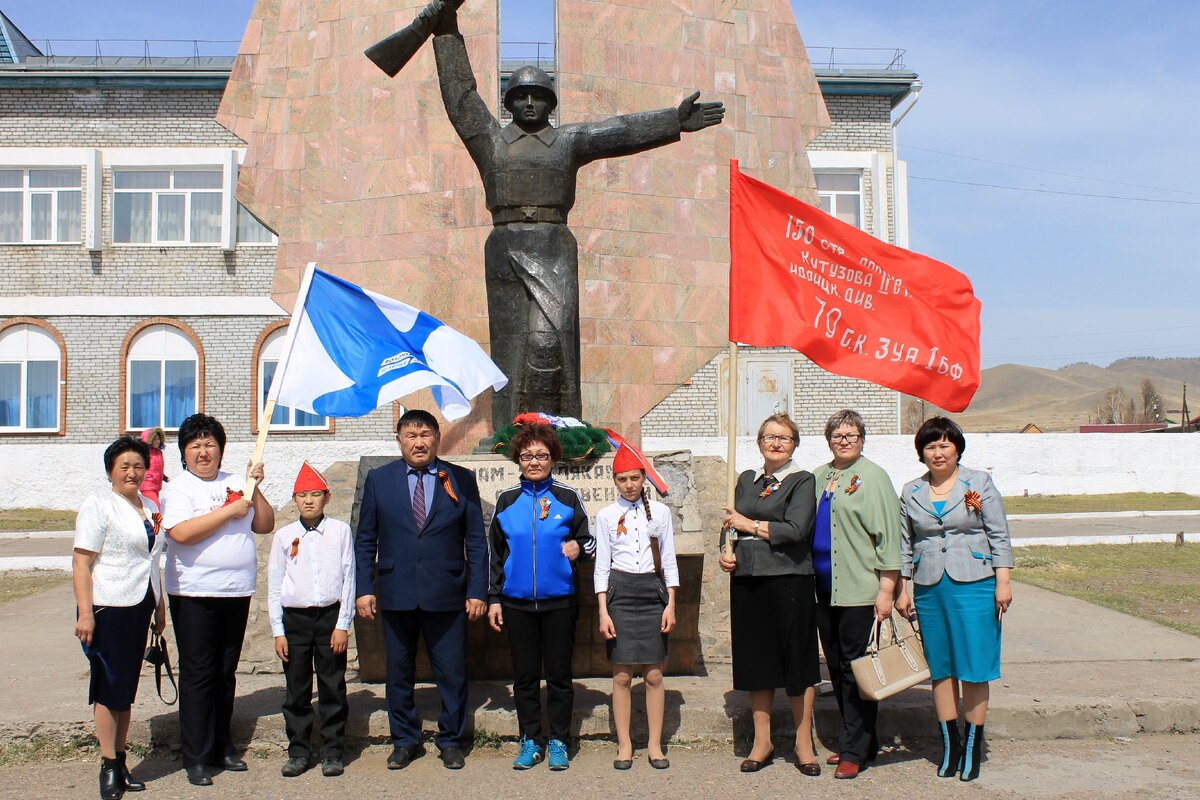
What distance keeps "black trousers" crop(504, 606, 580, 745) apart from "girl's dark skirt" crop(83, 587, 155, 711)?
5.60 ft

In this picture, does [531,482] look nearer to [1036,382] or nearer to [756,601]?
[756,601]

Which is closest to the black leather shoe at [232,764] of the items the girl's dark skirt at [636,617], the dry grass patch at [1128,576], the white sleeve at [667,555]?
the girl's dark skirt at [636,617]

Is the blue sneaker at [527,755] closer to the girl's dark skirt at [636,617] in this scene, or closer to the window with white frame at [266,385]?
the girl's dark skirt at [636,617]

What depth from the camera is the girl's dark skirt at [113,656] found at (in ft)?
16.2

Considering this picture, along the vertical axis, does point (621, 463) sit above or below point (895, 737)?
above

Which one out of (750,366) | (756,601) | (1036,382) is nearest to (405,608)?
(756,601)

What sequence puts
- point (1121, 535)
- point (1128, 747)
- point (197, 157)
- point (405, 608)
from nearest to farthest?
point (405, 608), point (1128, 747), point (1121, 535), point (197, 157)

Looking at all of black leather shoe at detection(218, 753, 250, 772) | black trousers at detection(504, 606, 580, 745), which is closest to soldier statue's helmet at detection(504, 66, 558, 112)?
black trousers at detection(504, 606, 580, 745)

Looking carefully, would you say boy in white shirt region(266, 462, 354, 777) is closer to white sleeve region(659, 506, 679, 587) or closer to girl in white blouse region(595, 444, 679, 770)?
girl in white blouse region(595, 444, 679, 770)

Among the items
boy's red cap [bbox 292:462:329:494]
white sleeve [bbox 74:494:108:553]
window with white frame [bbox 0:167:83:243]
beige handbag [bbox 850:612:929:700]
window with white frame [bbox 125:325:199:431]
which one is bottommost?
beige handbag [bbox 850:612:929:700]

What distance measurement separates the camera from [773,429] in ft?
17.3

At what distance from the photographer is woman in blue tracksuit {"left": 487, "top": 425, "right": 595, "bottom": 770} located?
5.33m

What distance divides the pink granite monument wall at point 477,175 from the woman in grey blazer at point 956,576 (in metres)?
4.60

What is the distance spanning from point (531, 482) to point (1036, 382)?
138545 millimetres
